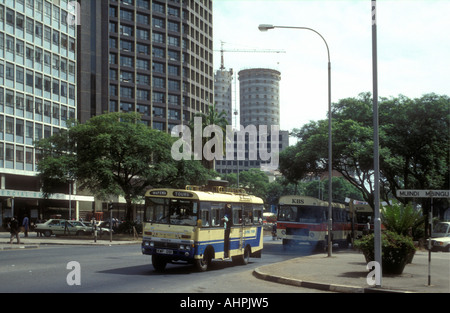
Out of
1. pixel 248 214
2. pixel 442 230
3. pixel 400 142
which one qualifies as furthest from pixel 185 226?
pixel 442 230

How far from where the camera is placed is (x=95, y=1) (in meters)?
87.2

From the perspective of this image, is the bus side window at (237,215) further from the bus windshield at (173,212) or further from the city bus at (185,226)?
the bus windshield at (173,212)

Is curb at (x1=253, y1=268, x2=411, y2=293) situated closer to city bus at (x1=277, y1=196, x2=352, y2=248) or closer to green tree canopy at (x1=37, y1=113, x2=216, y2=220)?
city bus at (x1=277, y1=196, x2=352, y2=248)

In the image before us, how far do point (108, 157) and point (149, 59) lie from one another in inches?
2296

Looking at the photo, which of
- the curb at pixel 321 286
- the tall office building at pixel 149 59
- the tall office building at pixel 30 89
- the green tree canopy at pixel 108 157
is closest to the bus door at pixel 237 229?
the curb at pixel 321 286

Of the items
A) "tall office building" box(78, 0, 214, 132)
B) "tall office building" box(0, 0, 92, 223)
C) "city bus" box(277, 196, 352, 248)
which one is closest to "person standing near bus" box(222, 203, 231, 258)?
"city bus" box(277, 196, 352, 248)

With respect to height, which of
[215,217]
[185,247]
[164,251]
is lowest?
[164,251]

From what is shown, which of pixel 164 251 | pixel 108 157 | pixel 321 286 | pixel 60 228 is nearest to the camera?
pixel 321 286

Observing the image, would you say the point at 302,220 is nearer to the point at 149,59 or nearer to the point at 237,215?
the point at 237,215

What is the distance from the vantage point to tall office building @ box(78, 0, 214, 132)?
95.8 meters

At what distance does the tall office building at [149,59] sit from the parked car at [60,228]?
138 ft

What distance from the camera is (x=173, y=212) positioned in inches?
710

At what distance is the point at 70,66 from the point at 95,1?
17.7 metres
